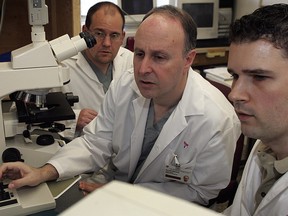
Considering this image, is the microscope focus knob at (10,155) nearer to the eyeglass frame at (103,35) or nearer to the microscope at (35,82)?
the microscope at (35,82)

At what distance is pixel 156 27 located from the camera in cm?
124

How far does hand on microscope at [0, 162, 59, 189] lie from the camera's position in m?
0.99

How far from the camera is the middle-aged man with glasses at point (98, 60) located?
1.91m

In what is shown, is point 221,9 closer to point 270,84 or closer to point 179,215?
point 270,84

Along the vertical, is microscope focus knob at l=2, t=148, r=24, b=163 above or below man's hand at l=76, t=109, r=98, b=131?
above

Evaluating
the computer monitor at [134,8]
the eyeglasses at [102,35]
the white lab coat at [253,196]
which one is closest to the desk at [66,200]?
the white lab coat at [253,196]

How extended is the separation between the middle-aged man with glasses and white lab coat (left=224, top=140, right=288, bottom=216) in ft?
3.25

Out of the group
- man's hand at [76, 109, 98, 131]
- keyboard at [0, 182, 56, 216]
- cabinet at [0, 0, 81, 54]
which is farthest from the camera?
cabinet at [0, 0, 81, 54]

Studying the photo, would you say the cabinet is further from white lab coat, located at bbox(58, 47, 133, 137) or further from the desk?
the desk

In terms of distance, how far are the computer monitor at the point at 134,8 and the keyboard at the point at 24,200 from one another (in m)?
2.06

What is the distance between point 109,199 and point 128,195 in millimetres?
26

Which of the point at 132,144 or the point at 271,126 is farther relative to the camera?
the point at 132,144

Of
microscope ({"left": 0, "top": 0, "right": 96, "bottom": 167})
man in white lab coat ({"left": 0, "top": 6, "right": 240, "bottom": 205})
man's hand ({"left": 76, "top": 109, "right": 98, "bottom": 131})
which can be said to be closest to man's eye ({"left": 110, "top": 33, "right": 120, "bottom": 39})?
man's hand ({"left": 76, "top": 109, "right": 98, "bottom": 131})

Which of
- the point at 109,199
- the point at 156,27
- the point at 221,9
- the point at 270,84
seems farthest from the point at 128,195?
the point at 221,9
